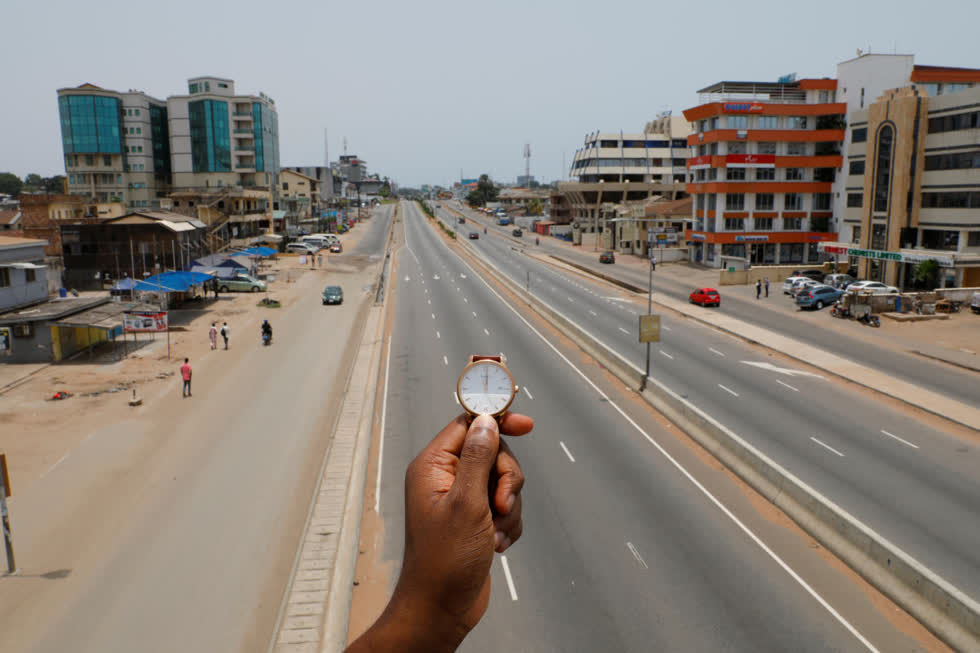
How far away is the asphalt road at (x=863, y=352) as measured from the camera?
3328 cm

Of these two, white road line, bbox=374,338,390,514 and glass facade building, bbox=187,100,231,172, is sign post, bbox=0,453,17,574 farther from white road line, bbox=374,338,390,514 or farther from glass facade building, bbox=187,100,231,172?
glass facade building, bbox=187,100,231,172

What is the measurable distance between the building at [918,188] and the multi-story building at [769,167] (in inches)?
441

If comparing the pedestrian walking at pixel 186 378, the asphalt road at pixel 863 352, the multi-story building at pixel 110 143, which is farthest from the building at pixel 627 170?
the pedestrian walking at pixel 186 378

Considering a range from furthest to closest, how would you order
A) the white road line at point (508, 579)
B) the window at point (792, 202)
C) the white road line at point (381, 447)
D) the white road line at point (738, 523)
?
the window at point (792, 202) < the white road line at point (381, 447) < the white road line at point (508, 579) < the white road line at point (738, 523)

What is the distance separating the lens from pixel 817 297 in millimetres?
55156

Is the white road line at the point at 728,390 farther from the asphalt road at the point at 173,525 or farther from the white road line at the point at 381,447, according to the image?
the asphalt road at the point at 173,525

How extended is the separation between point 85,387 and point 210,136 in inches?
3477

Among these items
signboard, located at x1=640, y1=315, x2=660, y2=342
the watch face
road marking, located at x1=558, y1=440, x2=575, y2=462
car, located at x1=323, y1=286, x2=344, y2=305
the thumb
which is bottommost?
road marking, located at x1=558, y1=440, x2=575, y2=462

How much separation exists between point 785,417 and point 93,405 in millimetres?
29444

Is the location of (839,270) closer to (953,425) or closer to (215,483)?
(953,425)

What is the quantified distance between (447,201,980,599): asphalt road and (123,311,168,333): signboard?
26.5m

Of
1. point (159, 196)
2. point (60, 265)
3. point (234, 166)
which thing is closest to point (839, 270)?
point (60, 265)

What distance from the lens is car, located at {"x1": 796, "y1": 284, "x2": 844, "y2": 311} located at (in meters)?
55.0

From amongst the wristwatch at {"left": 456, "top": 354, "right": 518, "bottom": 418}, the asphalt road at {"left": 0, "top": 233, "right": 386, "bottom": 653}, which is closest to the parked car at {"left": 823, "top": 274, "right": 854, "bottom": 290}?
the asphalt road at {"left": 0, "top": 233, "right": 386, "bottom": 653}
